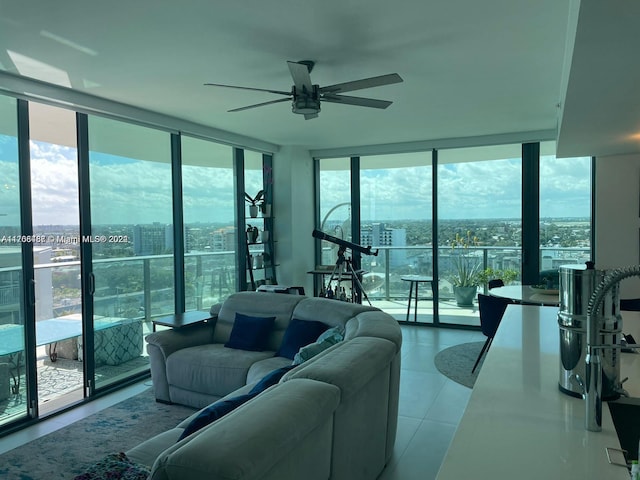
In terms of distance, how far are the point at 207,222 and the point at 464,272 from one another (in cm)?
355

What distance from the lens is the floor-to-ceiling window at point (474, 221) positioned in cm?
617

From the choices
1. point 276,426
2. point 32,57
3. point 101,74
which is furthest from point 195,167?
point 276,426

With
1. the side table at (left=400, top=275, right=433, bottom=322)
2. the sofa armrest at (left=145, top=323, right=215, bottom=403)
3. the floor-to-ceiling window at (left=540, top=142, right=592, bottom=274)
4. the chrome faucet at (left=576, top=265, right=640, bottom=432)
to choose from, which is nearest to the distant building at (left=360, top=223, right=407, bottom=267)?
the side table at (left=400, top=275, right=433, bottom=322)

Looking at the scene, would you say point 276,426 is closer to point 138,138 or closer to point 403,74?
point 403,74

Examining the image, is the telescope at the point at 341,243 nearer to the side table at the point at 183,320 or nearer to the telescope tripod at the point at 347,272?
the telescope tripod at the point at 347,272

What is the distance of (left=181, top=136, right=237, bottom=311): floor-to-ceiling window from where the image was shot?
5398 mm

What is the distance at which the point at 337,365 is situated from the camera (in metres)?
2.20

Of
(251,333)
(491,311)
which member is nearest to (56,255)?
(251,333)

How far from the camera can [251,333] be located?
13.0 feet

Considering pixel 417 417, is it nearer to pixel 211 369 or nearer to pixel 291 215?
pixel 211 369

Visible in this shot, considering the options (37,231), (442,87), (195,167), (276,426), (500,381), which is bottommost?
(276,426)

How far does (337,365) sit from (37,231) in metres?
2.93

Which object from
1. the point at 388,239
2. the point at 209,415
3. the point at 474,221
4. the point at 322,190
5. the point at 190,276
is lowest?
the point at 209,415

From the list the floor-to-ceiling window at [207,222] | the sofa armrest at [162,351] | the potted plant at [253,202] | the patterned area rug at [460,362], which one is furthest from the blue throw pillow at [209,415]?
the potted plant at [253,202]
